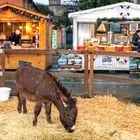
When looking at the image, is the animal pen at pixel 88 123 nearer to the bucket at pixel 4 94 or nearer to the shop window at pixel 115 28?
the bucket at pixel 4 94

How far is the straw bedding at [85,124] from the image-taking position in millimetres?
7047

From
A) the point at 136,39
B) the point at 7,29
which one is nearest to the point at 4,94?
the point at 136,39

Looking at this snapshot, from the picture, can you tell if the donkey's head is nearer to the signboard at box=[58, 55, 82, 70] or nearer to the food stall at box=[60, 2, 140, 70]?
the signboard at box=[58, 55, 82, 70]

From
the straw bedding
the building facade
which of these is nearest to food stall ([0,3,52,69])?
the building facade

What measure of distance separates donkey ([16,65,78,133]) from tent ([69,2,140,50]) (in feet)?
36.8

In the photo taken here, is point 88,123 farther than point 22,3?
No

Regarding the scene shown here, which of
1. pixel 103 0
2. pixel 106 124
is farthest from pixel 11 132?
pixel 103 0

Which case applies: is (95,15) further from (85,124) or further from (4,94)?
A: (85,124)

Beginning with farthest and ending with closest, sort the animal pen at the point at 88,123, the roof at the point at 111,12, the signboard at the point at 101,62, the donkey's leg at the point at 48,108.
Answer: the roof at the point at 111,12 → the signboard at the point at 101,62 → the donkey's leg at the point at 48,108 → the animal pen at the point at 88,123

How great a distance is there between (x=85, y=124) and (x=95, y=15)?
1201 cm

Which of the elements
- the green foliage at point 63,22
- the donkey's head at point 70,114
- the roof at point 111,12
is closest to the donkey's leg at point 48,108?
the donkey's head at point 70,114

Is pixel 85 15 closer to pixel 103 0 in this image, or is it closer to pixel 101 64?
pixel 101 64

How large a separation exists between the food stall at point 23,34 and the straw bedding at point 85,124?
696 centimetres

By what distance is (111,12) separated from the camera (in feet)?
62.3
